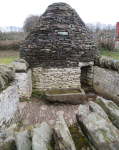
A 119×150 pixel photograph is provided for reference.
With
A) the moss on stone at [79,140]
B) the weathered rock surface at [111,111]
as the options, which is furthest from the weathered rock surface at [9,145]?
the weathered rock surface at [111,111]

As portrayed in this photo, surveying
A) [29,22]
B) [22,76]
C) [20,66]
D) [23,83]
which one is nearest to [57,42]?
[20,66]

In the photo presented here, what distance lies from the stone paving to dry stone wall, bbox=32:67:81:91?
69 cm

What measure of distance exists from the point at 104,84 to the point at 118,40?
28.8 ft

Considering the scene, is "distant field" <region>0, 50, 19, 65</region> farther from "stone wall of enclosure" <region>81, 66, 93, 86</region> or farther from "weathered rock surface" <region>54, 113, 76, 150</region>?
"weathered rock surface" <region>54, 113, 76, 150</region>

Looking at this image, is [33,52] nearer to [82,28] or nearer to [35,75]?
[35,75]

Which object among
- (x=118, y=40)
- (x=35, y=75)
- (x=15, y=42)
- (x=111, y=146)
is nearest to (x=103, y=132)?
(x=111, y=146)

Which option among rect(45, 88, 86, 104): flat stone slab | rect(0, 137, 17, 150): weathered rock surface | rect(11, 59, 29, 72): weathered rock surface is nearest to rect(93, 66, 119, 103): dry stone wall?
rect(45, 88, 86, 104): flat stone slab

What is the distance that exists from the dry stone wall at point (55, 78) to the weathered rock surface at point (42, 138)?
3637mm

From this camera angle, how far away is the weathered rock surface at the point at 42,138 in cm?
124

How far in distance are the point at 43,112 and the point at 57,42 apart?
2.91 m

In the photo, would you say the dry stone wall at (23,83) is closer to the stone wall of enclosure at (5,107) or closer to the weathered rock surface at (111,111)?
the stone wall of enclosure at (5,107)

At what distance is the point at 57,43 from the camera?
4.94 m

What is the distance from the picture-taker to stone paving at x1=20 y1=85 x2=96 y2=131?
3.73 meters

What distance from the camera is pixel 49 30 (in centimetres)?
499
